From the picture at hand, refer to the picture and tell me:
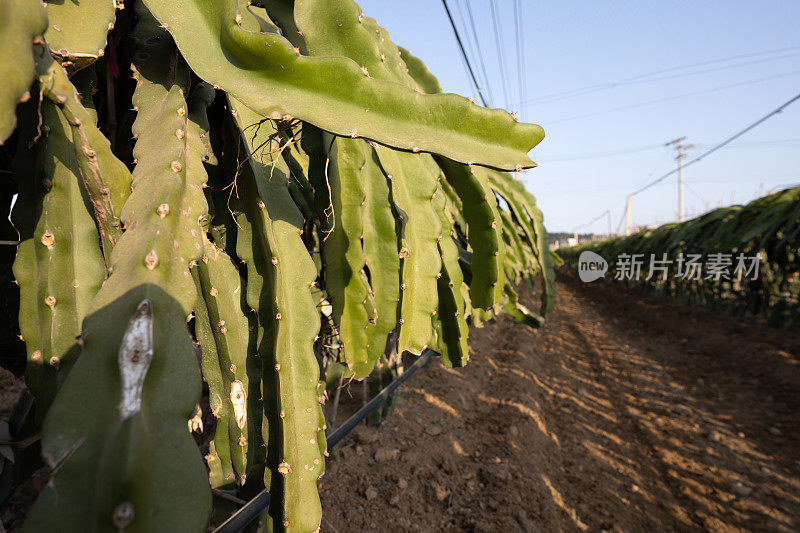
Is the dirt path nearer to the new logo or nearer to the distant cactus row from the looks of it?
the distant cactus row

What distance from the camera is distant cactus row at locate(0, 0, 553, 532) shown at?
0.46 meters

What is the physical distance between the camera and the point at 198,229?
0.68 m

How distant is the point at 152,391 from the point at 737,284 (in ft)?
26.2

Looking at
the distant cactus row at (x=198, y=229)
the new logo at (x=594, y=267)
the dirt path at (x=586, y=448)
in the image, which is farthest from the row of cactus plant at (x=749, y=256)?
the distant cactus row at (x=198, y=229)

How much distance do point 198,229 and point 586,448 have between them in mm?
2987

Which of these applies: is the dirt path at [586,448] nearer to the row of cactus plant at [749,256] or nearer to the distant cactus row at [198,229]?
the row of cactus plant at [749,256]

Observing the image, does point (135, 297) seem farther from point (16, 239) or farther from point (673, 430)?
point (673, 430)

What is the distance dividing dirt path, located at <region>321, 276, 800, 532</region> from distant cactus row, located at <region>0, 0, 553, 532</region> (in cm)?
111

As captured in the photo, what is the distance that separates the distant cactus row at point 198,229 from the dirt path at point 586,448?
1.11m

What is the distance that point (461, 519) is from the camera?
76.2 inches

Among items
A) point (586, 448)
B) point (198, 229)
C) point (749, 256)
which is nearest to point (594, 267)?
point (749, 256)

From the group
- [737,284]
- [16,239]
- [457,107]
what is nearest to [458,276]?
[457,107]

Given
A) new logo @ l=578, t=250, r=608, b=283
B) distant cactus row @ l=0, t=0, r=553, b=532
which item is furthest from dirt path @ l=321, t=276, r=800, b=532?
new logo @ l=578, t=250, r=608, b=283

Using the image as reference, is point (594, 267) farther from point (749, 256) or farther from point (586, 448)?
point (586, 448)
